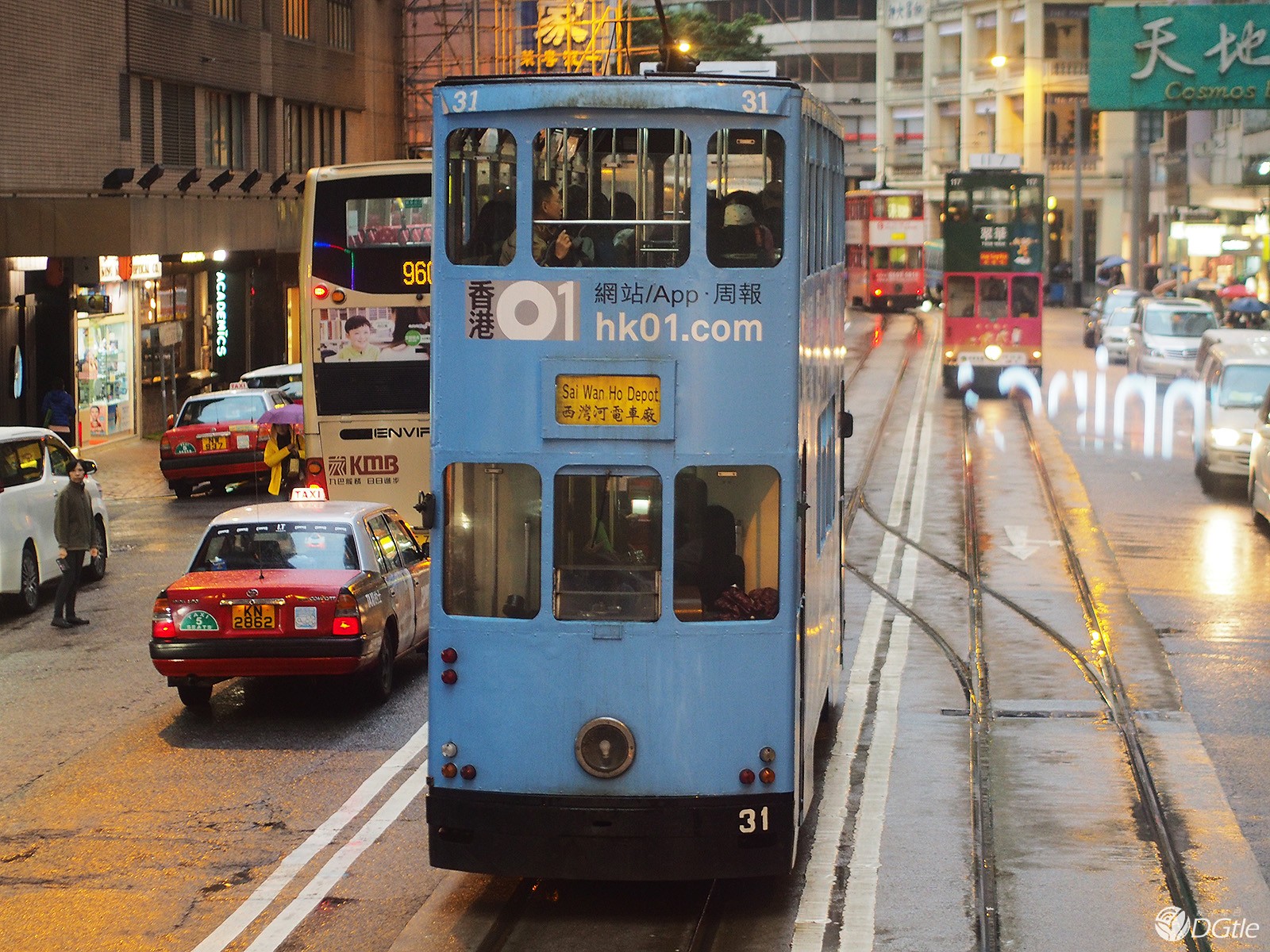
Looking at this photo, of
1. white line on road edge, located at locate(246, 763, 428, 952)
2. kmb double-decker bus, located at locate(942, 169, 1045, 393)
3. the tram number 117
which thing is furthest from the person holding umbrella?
the tram number 117

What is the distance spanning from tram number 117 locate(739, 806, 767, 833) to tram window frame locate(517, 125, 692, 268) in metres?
2.54

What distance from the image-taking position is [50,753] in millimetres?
12555

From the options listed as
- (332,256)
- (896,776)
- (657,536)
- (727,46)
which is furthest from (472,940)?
(727,46)

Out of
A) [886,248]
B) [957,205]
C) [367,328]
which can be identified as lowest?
[367,328]

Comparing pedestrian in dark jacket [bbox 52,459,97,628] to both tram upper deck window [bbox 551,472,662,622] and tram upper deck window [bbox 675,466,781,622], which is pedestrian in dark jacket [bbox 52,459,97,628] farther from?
tram upper deck window [bbox 675,466,781,622]

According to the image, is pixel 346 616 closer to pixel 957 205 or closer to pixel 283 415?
pixel 283 415

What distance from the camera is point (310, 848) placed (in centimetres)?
1032

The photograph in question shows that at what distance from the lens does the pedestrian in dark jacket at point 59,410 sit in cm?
2925

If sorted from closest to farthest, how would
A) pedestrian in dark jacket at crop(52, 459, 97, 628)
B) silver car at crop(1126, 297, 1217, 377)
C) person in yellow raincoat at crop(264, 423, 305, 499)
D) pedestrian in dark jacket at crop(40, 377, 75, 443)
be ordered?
pedestrian in dark jacket at crop(52, 459, 97, 628) < person in yellow raincoat at crop(264, 423, 305, 499) < pedestrian in dark jacket at crop(40, 377, 75, 443) < silver car at crop(1126, 297, 1217, 377)

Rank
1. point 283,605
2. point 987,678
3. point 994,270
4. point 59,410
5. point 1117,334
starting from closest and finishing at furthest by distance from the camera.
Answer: point 283,605
point 987,678
point 59,410
point 994,270
point 1117,334

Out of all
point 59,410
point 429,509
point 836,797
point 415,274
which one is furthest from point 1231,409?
point 429,509

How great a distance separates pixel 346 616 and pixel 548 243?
17.1 ft

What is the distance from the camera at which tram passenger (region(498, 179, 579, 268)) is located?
854 centimetres

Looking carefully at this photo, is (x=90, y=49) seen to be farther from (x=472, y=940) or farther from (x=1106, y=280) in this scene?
(x=1106, y=280)
